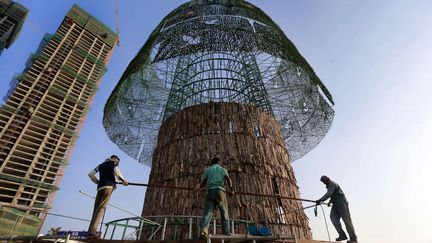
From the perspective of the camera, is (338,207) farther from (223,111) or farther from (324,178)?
(223,111)

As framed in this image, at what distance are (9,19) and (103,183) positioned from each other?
260 feet

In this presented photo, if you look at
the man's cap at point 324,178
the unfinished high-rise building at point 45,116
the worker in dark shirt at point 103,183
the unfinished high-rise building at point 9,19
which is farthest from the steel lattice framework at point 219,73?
the unfinished high-rise building at point 9,19

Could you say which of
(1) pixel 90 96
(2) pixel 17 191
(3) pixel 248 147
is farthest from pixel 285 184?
(1) pixel 90 96

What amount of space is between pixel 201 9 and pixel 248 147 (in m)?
9.63

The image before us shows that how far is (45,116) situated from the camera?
4222cm

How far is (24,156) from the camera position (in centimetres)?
3725

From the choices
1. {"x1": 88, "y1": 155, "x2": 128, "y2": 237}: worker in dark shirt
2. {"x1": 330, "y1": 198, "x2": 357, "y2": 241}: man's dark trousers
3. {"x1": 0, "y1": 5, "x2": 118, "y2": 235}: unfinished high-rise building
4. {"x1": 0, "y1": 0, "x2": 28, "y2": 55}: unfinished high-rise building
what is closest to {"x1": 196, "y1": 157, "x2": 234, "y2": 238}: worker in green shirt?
{"x1": 88, "y1": 155, "x2": 128, "y2": 237}: worker in dark shirt

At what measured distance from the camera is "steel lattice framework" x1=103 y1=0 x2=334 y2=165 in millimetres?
14289

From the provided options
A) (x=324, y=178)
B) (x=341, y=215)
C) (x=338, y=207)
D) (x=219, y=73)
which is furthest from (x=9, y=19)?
(x=341, y=215)

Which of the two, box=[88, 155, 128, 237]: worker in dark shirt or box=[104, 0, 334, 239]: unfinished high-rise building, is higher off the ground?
box=[104, 0, 334, 239]: unfinished high-rise building

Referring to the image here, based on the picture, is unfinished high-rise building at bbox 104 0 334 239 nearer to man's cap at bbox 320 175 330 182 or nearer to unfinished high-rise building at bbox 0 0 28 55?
man's cap at bbox 320 175 330 182

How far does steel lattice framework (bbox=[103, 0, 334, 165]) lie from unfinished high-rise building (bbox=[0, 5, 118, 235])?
925 inches

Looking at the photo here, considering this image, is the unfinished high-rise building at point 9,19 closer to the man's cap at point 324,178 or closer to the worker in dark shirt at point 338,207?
the man's cap at point 324,178

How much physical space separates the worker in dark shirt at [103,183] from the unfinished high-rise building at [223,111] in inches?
187
